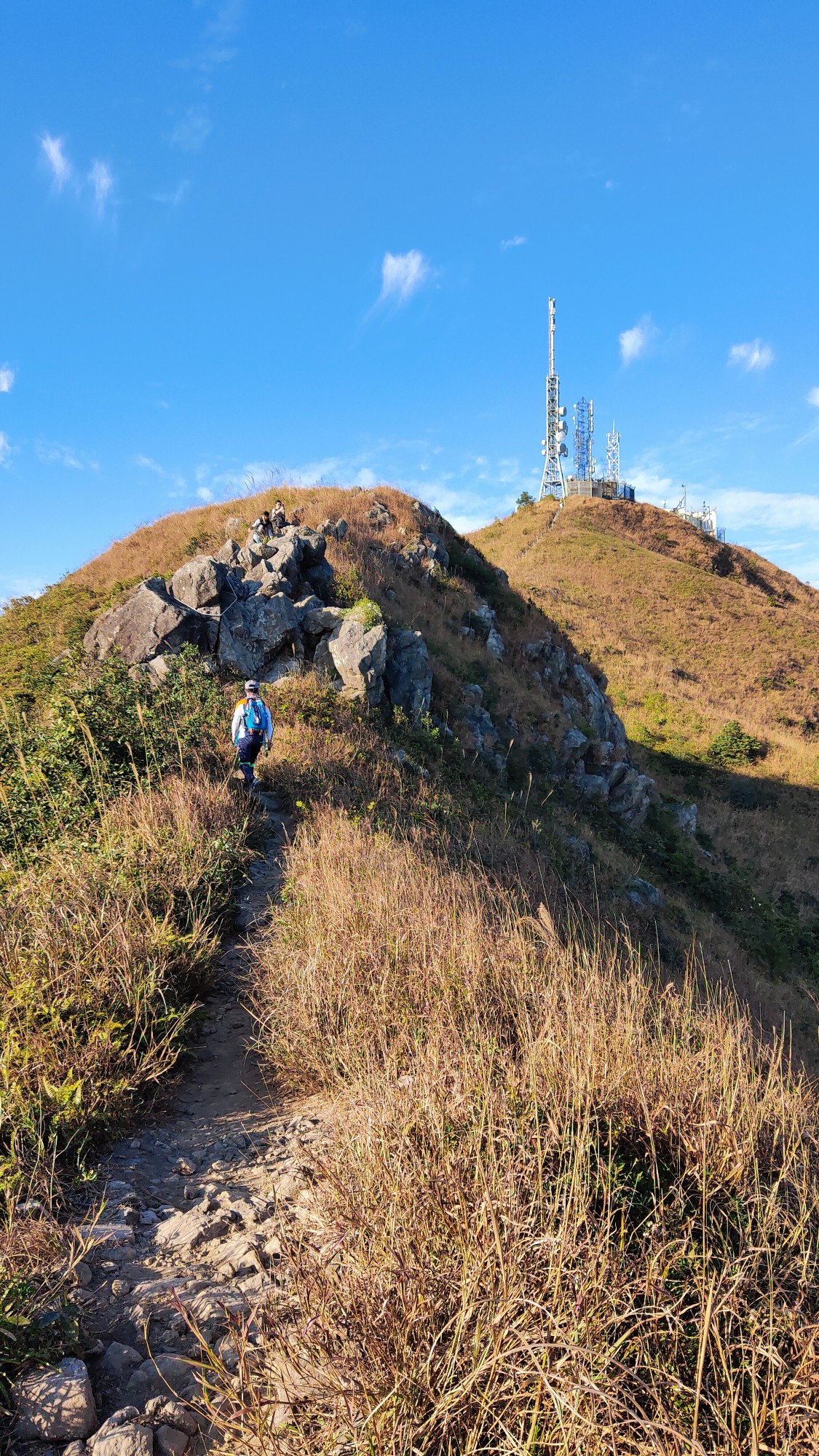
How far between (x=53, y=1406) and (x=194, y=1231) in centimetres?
94

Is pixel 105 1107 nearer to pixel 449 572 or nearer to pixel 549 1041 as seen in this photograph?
pixel 549 1041

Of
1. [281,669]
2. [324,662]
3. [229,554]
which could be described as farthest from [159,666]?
[229,554]

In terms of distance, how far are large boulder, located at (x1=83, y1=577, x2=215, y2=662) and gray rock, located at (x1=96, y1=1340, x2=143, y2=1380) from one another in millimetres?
9729

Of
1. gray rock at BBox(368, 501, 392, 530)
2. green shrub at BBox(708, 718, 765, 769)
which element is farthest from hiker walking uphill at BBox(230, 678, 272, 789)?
green shrub at BBox(708, 718, 765, 769)

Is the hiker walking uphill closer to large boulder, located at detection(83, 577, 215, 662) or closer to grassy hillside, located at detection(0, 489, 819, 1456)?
grassy hillside, located at detection(0, 489, 819, 1456)

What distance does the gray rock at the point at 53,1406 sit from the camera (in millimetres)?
1935

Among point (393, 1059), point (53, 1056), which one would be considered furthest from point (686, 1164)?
point (53, 1056)

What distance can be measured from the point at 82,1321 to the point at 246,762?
6.50m

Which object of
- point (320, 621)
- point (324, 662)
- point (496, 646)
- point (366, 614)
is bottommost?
point (324, 662)

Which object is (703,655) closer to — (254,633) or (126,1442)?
(254,633)

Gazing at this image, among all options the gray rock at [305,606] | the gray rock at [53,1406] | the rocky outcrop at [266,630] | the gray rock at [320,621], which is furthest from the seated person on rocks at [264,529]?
the gray rock at [53,1406]

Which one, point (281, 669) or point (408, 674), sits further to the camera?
point (408, 674)

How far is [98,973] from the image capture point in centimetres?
412

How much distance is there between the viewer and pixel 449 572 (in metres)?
22.2
